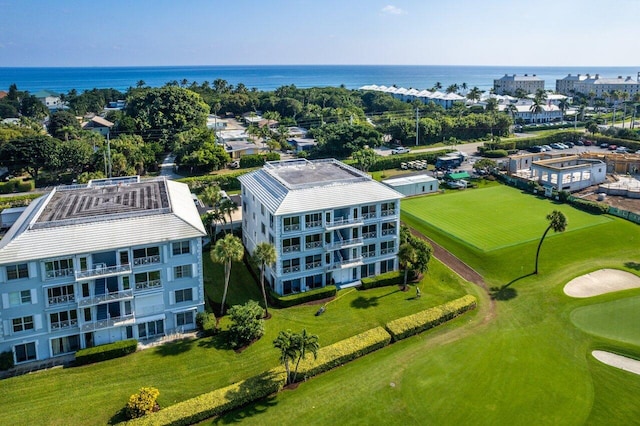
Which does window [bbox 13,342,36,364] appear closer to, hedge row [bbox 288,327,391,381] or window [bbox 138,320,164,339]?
window [bbox 138,320,164,339]

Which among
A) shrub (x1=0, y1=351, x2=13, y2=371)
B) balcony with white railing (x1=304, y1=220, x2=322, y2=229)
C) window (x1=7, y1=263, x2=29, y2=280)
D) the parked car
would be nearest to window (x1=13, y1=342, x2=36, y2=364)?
shrub (x1=0, y1=351, x2=13, y2=371)

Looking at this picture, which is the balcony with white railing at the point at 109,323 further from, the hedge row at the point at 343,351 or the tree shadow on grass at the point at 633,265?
the tree shadow on grass at the point at 633,265

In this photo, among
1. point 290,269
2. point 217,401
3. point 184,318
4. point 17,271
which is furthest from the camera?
point 290,269

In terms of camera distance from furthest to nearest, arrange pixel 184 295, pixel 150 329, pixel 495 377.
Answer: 1. pixel 184 295
2. pixel 150 329
3. pixel 495 377

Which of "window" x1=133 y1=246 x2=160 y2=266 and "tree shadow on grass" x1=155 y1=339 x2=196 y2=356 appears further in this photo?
"window" x1=133 y1=246 x2=160 y2=266

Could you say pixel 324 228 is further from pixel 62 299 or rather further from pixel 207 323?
pixel 62 299

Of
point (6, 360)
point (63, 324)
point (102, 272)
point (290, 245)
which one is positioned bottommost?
point (6, 360)

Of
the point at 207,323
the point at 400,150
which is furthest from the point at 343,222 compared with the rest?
the point at 400,150
